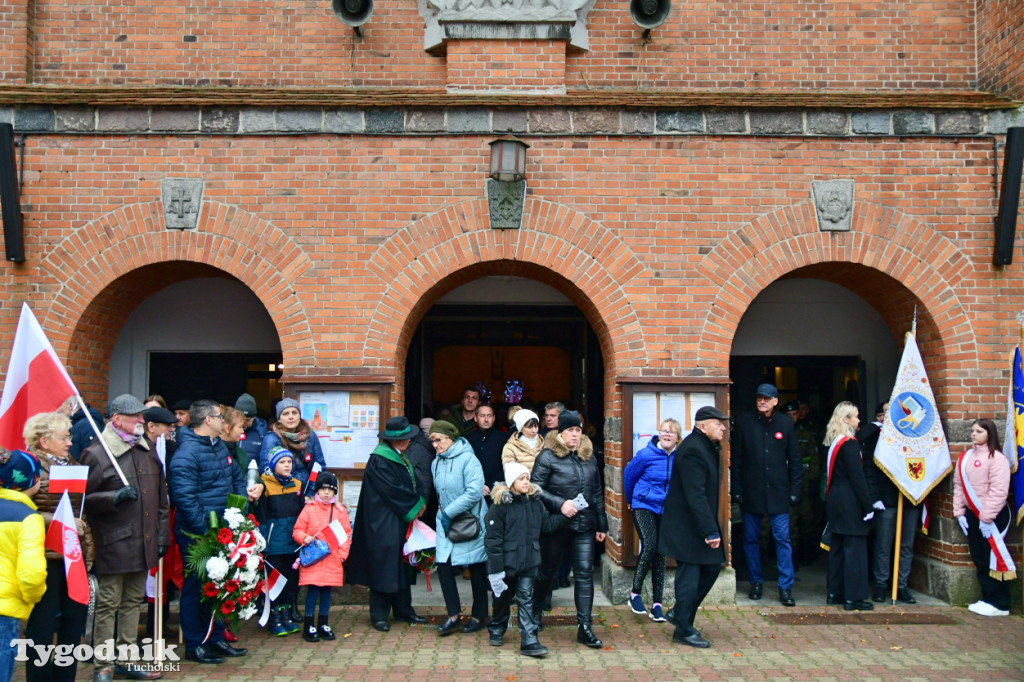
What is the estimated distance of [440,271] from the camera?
7789mm

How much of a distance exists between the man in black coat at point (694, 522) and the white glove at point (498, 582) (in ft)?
4.18

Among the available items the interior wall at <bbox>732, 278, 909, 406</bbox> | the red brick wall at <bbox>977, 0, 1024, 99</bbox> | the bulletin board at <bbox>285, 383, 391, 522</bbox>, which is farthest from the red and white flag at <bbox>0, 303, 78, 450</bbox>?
the red brick wall at <bbox>977, 0, 1024, 99</bbox>

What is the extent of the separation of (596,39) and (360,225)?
10.3 feet

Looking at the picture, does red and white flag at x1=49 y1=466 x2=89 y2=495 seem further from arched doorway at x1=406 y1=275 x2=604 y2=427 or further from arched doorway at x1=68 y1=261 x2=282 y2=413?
arched doorway at x1=406 y1=275 x2=604 y2=427

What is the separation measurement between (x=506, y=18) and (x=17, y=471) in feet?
19.2

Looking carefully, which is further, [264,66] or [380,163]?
[264,66]

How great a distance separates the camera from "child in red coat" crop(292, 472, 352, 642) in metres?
6.47

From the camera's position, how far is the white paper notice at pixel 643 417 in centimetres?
772

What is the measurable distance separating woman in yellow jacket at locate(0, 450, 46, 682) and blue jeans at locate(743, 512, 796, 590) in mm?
5812

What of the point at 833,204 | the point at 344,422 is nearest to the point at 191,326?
the point at 344,422

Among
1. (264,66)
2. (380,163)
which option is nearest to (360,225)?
(380,163)

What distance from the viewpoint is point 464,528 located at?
669cm

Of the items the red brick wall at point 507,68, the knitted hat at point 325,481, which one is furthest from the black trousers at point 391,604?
the red brick wall at point 507,68

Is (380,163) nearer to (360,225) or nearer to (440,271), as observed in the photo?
(360,225)
